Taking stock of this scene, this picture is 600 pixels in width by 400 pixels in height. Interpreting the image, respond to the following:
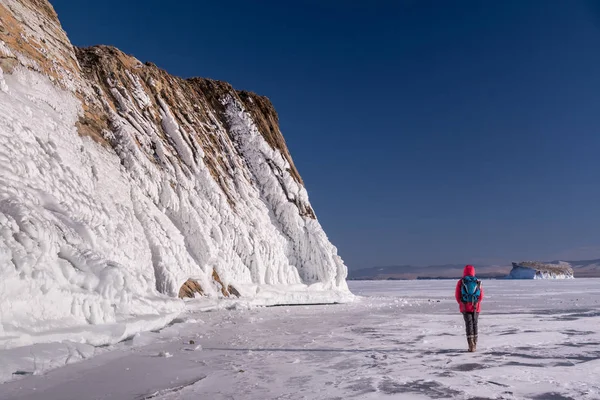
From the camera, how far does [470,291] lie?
8375mm

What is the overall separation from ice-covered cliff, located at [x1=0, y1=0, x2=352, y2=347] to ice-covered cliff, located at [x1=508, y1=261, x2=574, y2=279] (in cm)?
9313

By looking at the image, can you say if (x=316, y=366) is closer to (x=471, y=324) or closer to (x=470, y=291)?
(x=471, y=324)

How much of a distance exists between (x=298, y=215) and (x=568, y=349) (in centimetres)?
2052

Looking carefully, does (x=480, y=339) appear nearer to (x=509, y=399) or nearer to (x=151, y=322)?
(x=509, y=399)

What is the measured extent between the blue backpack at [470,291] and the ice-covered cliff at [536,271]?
361 ft

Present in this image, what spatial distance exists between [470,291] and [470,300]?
0.16 metres

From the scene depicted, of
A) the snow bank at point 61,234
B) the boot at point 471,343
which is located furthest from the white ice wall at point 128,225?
the boot at point 471,343

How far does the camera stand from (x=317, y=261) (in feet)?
87.8

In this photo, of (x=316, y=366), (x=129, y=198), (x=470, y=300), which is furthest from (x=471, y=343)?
(x=129, y=198)

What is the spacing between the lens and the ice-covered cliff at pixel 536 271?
346 feet

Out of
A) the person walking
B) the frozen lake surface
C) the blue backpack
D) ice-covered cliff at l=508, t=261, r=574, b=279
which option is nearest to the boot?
the person walking

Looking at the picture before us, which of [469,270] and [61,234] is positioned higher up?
[61,234]

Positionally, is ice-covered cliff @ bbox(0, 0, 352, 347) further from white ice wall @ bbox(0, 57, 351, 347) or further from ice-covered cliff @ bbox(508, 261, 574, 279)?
ice-covered cliff @ bbox(508, 261, 574, 279)

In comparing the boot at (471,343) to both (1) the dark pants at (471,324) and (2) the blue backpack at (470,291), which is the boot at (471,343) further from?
(2) the blue backpack at (470,291)
